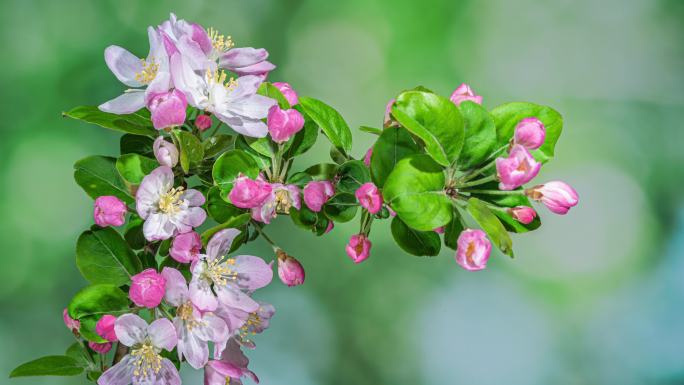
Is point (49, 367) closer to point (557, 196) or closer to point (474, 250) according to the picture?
point (474, 250)

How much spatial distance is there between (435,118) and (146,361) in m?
0.51

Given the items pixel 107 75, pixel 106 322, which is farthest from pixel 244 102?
pixel 107 75

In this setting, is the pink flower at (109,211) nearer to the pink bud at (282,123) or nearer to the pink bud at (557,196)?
the pink bud at (282,123)

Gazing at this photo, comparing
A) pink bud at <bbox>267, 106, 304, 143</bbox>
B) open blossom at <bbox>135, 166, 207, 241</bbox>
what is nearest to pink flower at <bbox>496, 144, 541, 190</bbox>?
pink bud at <bbox>267, 106, 304, 143</bbox>

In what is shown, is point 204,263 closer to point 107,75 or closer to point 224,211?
point 224,211

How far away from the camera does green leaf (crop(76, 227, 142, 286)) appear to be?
A: 41.6 inches

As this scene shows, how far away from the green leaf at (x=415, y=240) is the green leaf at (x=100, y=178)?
0.38 meters

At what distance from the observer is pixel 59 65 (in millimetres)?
2535

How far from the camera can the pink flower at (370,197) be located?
0.95 m

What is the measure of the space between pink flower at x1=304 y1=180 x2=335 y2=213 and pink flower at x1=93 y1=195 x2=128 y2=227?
0.83 feet

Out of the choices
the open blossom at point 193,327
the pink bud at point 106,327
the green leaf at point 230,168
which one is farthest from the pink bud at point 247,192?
the pink bud at point 106,327

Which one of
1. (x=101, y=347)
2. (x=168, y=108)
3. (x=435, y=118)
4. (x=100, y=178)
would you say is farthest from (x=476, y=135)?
(x=101, y=347)

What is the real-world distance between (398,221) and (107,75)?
Answer: 5.69ft

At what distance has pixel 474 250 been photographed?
3.04 feet
